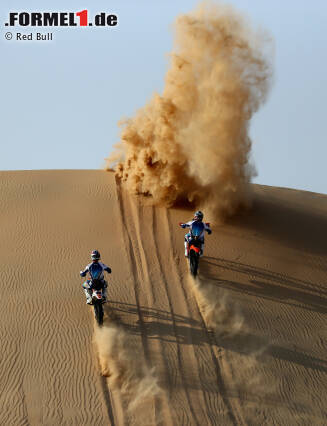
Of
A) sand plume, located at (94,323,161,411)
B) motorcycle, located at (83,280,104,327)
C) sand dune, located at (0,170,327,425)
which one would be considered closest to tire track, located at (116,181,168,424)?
sand dune, located at (0,170,327,425)

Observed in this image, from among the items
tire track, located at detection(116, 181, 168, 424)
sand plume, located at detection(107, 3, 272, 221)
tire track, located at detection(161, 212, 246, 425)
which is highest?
sand plume, located at detection(107, 3, 272, 221)

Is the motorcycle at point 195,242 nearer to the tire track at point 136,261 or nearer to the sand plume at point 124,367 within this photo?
the tire track at point 136,261

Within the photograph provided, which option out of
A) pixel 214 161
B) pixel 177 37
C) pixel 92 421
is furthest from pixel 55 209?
pixel 92 421

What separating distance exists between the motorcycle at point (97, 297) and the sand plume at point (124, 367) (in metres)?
0.28

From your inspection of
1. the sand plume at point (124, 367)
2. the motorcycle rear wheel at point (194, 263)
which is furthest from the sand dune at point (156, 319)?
the motorcycle rear wheel at point (194, 263)

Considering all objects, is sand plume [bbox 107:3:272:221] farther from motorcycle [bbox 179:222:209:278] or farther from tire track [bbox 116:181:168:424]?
motorcycle [bbox 179:222:209:278]

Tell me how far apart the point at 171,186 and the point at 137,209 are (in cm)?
133

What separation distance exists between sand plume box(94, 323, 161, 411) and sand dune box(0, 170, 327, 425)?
0.03m

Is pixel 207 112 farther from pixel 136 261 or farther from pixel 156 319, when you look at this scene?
pixel 156 319

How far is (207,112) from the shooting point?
762 inches

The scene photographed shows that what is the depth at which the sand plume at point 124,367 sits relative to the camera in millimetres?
12703

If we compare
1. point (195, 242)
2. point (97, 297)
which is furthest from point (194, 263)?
point (97, 297)

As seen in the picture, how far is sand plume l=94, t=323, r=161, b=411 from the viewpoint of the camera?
1270 centimetres

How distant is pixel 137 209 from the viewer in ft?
65.9
